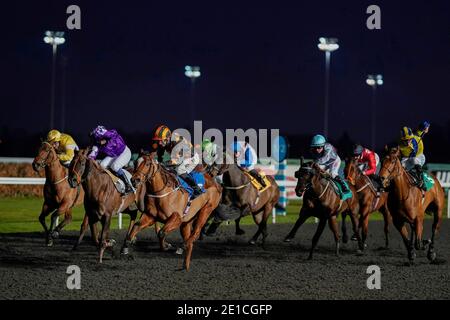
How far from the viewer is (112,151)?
405 inches

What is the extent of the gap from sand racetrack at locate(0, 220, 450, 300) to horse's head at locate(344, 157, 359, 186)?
1161 mm

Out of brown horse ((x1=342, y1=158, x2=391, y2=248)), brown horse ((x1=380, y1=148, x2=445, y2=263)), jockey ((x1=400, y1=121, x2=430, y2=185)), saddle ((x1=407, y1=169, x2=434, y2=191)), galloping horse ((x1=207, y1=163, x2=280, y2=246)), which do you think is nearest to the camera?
brown horse ((x1=380, y1=148, x2=445, y2=263))

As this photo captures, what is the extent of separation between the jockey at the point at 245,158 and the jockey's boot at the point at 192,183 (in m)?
2.66

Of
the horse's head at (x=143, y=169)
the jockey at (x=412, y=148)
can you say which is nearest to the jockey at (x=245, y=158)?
the jockey at (x=412, y=148)

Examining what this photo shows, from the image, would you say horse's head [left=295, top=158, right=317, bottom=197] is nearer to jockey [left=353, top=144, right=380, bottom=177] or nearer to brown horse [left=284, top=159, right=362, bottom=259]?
brown horse [left=284, top=159, right=362, bottom=259]

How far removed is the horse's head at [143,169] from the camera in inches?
329

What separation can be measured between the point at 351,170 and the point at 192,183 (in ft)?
12.3

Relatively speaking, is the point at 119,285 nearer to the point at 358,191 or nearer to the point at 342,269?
the point at 342,269

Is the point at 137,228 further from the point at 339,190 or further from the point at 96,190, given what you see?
the point at 339,190

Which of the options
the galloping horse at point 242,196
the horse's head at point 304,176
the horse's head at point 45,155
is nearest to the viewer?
the horse's head at point 304,176

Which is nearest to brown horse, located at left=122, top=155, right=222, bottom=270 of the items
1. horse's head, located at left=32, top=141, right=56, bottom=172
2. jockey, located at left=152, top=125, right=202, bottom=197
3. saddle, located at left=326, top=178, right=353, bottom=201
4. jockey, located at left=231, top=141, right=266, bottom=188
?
jockey, located at left=152, top=125, right=202, bottom=197

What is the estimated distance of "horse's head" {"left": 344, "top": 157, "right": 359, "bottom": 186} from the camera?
11836 millimetres

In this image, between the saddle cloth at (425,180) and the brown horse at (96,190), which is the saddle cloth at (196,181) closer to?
the brown horse at (96,190)

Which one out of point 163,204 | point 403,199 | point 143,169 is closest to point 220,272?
point 163,204
